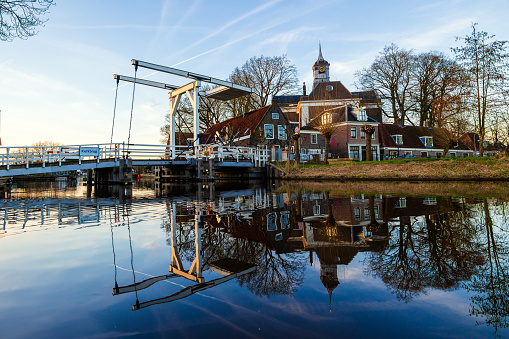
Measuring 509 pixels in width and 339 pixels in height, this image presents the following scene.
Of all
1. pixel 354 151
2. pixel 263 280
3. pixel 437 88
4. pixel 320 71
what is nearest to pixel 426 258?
pixel 263 280

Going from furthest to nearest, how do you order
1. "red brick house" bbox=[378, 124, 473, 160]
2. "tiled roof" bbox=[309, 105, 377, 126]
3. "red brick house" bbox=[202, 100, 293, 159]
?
"red brick house" bbox=[378, 124, 473, 160] → "tiled roof" bbox=[309, 105, 377, 126] → "red brick house" bbox=[202, 100, 293, 159]

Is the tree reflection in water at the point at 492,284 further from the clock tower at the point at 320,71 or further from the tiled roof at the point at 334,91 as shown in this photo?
the clock tower at the point at 320,71

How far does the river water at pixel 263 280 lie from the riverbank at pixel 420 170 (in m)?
14.5

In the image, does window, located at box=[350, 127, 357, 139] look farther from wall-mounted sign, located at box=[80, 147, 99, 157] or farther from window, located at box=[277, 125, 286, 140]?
wall-mounted sign, located at box=[80, 147, 99, 157]

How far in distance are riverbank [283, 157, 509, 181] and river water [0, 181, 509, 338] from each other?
14480 millimetres

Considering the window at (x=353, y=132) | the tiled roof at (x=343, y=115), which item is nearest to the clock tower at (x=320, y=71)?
the tiled roof at (x=343, y=115)

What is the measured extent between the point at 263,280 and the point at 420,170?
63.0ft

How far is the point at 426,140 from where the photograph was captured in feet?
144

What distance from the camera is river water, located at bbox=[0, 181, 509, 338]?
210 centimetres

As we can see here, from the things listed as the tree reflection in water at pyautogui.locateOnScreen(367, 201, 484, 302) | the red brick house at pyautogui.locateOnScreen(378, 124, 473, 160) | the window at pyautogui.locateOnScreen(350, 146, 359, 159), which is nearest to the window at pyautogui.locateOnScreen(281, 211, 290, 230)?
the tree reflection in water at pyautogui.locateOnScreen(367, 201, 484, 302)

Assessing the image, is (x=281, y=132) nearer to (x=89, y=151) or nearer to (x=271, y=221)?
(x=89, y=151)

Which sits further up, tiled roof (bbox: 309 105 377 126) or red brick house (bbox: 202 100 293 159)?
tiled roof (bbox: 309 105 377 126)

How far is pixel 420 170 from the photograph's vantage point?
19.3m

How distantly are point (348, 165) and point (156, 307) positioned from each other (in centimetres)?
2138
